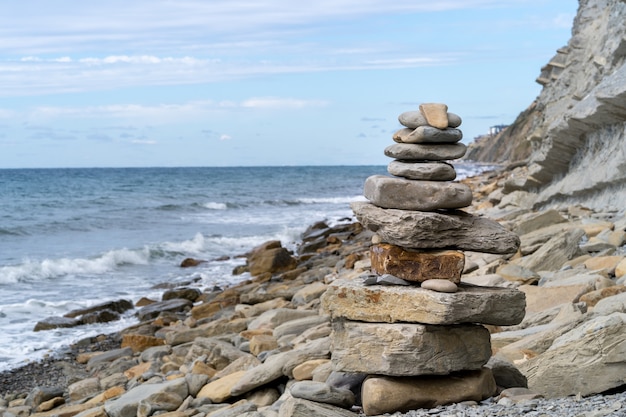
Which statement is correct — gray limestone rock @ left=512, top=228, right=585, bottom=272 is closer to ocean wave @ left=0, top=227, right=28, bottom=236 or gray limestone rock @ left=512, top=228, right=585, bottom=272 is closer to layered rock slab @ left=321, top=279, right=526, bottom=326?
layered rock slab @ left=321, top=279, right=526, bottom=326

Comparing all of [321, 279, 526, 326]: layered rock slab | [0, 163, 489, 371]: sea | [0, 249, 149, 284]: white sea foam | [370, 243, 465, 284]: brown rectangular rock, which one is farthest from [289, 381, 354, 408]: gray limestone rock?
[0, 249, 149, 284]: white sea foam

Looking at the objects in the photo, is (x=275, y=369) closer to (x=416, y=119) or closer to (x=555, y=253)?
(x=416, y=119)

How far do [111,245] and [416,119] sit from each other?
975 inches

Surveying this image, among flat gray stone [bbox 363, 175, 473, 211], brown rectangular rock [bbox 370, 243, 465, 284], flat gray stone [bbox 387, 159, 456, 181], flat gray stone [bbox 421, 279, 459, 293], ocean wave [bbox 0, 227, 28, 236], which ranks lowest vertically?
ocean wave [bbox 0, 227, 28, 236]

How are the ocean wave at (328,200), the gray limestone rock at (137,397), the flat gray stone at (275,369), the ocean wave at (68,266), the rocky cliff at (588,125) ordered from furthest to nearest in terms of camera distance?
the ocean wave at (328,200) < the ocean wave at (68,266) < the rocky cliff at (588,125) < the gray limestone rock at (137,397) < the flat gray stone at (275,369)

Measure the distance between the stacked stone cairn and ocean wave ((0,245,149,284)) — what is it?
17847 mm

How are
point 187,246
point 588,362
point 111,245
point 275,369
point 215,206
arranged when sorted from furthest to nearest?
point 215,206 → point 111,245 → point 187,246 → point 275,369 → point 588,362

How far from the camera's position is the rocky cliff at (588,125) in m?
16.9

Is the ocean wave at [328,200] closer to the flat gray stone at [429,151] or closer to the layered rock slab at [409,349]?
the flat gray stone at [429,151]

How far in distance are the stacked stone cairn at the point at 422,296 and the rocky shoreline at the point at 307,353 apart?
31 cm

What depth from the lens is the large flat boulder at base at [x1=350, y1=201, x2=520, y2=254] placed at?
7.47m

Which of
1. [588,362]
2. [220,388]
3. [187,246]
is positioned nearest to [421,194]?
[588,362]

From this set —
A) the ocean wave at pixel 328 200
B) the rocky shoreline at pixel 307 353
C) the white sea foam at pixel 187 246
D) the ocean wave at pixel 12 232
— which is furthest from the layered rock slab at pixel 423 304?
the ocean wave at pixel 328 200

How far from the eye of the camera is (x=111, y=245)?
30.7 meters
